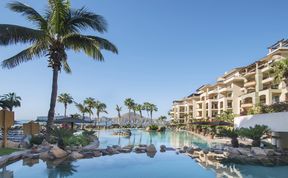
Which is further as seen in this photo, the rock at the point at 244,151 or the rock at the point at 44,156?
the rock at the point at 244,151

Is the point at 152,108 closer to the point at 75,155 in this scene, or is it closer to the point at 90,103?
the point at 90,103

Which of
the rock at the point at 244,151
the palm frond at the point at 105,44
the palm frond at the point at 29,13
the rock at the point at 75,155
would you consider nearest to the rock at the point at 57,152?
the rock at the point at 75,155

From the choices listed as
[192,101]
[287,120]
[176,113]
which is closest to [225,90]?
[192,101]

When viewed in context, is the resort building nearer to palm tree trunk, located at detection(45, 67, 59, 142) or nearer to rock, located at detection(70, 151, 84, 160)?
rock, located at detection(70, 151, 84, 160)

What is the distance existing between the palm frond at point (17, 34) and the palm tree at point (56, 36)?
0.61ft

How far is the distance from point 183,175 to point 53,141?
Answer: 1070 centimetres

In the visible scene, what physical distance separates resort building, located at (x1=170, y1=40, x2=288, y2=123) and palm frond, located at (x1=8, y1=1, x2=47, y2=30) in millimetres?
20865

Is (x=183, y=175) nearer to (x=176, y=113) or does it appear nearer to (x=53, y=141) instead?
(x=53, y=141)

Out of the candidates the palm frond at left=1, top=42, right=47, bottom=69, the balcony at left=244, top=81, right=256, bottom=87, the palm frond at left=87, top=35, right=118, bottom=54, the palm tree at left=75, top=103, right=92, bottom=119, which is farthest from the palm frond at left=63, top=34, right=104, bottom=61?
the palm tree at left=75, top=103, right=92, bottom=119

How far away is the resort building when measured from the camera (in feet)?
143

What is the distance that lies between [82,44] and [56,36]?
1.70m

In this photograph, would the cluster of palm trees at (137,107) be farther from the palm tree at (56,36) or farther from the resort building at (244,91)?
the palm tree at (56,36)

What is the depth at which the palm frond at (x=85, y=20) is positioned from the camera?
64.0 ft

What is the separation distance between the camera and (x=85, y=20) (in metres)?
19.6
